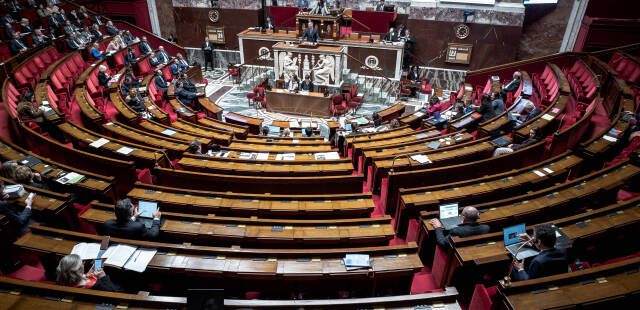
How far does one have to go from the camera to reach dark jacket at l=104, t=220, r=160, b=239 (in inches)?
190

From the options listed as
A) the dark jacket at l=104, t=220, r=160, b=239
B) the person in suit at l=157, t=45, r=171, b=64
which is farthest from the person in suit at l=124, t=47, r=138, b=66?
the dark jacket at l=104, t=220, r=160, b=239

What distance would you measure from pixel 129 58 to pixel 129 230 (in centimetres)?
1237

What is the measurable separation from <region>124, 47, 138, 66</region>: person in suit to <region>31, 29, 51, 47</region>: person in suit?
260 cm

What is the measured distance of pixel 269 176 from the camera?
711 centimetres

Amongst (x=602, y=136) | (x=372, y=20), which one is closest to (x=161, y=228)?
(x=602, y=136)

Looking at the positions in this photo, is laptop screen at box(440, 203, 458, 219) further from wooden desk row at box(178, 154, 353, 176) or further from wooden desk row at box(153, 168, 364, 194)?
wooden desk row at box(178, 154, 353, 176)

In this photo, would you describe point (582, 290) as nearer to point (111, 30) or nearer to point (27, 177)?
point (27, 177)

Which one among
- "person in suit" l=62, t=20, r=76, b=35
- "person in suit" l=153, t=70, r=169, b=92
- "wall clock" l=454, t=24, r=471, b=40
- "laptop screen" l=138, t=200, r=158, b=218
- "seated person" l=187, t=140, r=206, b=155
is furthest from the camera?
"wall clock" l=454, t=24, r=471, b=40

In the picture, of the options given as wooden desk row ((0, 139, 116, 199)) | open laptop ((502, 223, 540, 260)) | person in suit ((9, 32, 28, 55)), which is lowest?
wooden desk row ((0, 139, 116, 199))

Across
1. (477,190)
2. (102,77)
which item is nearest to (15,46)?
(102,77)

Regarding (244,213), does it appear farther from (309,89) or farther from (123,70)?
(123,70)

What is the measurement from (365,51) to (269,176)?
1055 centimetres

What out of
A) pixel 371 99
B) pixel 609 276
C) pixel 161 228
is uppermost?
pixel 609 276

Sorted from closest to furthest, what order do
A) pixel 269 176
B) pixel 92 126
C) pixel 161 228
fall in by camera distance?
pixel 161 228
pixel 269 176
pixel 92 126
